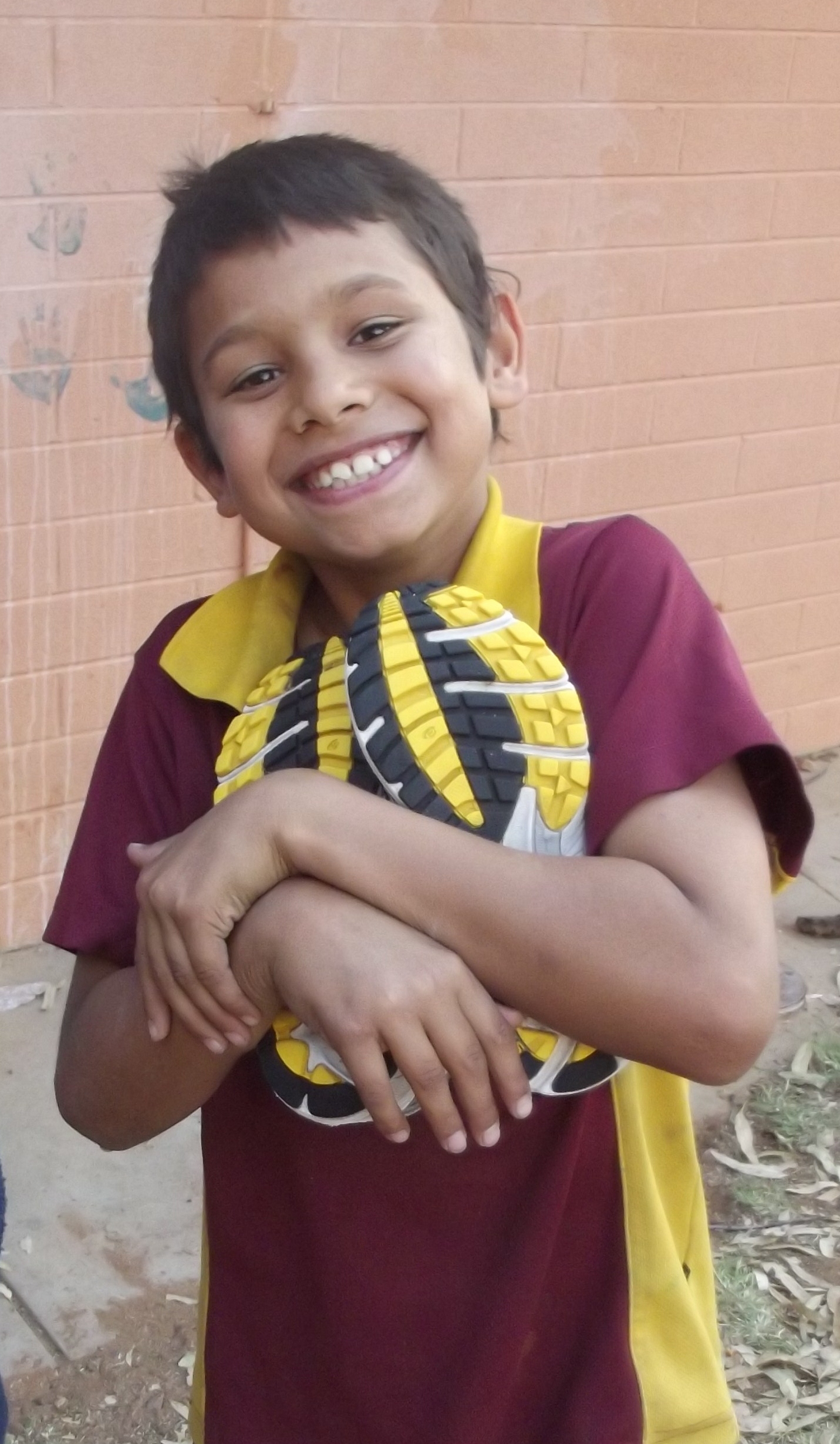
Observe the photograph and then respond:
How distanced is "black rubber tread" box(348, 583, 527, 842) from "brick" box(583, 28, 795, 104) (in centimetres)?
321

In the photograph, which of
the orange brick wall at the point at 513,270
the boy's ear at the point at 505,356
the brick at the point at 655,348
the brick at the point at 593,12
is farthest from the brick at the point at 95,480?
the boy's ear at the point at 505,356

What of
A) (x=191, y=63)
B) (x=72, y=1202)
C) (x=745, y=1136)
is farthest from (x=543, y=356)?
(x=72, y=1202)

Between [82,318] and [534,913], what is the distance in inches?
105

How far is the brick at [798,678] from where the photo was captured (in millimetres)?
5074

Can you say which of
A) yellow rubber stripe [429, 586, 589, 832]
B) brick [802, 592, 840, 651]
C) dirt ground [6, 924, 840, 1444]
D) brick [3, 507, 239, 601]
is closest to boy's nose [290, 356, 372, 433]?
yellow rubber stripe [429, 586, 589, 832]

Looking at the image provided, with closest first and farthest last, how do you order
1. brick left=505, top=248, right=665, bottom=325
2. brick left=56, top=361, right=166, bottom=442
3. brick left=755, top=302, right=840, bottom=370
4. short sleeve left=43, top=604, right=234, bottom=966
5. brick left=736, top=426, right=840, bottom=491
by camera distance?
short sleeve left=43, top=604, right=234, bottom=966 < brick left=56, top=361, right=166, bottom=442 < brick left=505, top=248, right=665, bottom=325 < brick left=755, top=302, right=840, bottom=370 < brick left=736, top=426, right=840, bottom=491

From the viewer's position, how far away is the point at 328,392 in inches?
57.1

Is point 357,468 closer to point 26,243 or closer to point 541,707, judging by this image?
point 541,707

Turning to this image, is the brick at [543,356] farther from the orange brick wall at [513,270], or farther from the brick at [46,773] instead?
the brick at [46,773]

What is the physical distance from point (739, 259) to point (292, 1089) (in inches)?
146

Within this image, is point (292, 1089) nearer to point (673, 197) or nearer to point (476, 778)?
point (476, 778)

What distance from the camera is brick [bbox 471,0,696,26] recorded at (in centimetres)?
387

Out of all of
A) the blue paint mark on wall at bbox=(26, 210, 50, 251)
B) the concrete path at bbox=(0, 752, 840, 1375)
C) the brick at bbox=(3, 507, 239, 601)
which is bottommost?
the concrete path at bbox=(0, 752, 840, 1375)

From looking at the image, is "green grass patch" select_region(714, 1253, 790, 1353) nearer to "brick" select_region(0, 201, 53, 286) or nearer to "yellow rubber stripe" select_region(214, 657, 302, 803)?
"yellow rubber stripe" select_region(214, 657, 302, 803)
